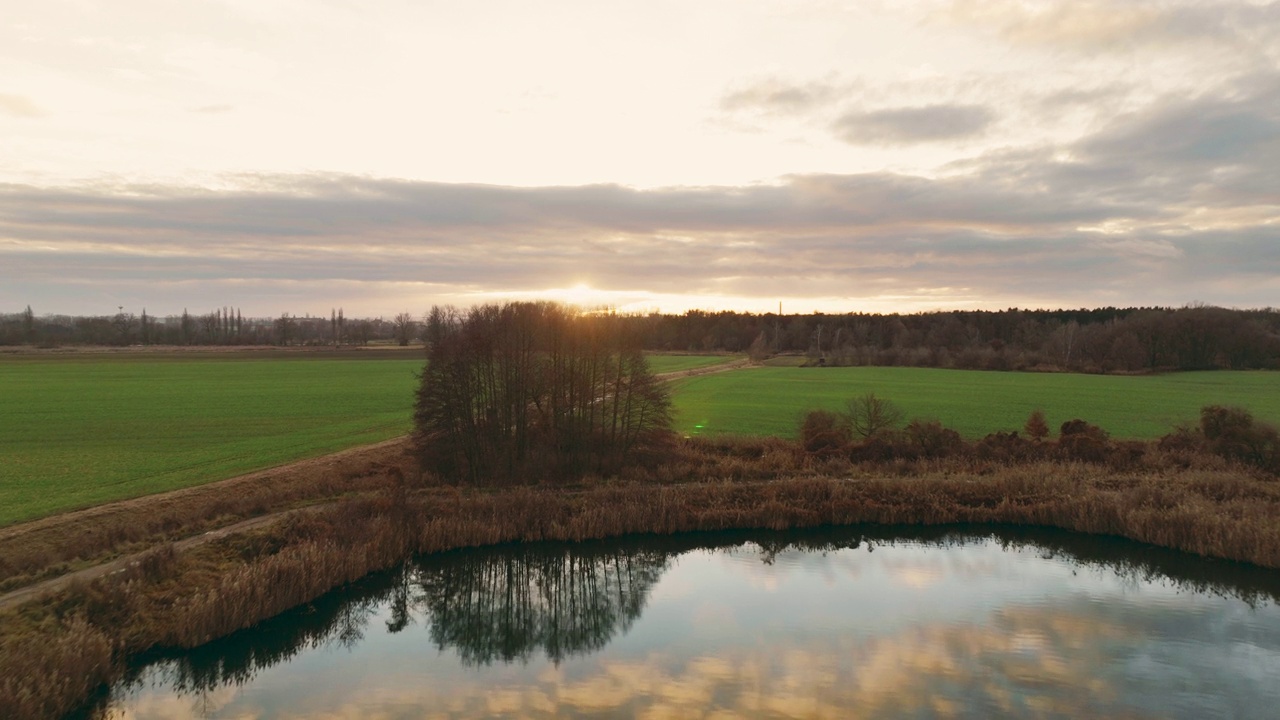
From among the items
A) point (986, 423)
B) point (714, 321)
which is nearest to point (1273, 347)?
point (986, 423)

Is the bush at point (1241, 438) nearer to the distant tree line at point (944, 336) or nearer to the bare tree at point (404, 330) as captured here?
the distant tree line at point (944, 336)

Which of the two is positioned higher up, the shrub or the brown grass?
the shrub

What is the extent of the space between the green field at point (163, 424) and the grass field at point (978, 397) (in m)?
20.3

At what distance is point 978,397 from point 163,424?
56901mm

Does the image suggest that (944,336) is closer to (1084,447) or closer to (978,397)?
(978,397)

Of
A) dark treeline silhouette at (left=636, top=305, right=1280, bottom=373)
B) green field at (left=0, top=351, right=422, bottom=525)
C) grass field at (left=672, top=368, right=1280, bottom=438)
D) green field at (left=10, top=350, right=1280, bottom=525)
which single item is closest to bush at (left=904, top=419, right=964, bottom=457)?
grass field at (left=672, top=368, right=1280, bottom=438)

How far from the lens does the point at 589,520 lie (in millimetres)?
23703

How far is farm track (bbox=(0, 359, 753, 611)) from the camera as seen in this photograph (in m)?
15.2

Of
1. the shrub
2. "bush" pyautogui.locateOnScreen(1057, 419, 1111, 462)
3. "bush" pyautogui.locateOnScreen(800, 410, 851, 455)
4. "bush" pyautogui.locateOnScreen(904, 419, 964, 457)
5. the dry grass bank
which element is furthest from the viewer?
the shrub

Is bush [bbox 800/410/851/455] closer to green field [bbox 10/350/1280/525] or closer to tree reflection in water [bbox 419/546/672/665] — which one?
green field [bbox 10/350/1280/525]

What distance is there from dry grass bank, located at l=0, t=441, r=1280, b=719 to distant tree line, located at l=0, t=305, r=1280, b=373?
29.5 feet

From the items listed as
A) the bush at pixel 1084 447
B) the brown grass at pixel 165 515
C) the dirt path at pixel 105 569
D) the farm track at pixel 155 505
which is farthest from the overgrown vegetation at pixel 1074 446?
the dirt path at pixel 105 569

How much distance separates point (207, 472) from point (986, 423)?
135 feet

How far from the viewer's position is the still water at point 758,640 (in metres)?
13.2
